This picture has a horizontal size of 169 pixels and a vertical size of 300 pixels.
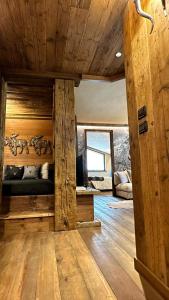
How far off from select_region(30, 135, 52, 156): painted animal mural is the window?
21.7 feet

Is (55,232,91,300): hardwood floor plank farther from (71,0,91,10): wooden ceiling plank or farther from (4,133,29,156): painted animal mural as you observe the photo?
(4,133,29,156): painted animal mural

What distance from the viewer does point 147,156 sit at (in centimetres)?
138

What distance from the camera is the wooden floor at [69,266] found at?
1.28 metres

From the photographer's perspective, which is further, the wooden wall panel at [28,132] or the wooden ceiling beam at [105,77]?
the wooden wall panel at [28,132]

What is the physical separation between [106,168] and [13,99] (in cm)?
762

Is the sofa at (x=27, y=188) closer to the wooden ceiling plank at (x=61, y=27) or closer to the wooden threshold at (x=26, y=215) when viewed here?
the wooden threshold at (x=26, y=215)

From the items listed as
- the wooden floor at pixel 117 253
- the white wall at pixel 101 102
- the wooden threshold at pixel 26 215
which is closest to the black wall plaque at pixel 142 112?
the wooden floor at pixel 117 253

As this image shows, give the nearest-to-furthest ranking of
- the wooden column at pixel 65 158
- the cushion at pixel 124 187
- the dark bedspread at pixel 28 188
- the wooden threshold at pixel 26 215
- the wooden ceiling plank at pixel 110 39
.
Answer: the wooden ceiling plank at pixel 110 39 → the wooden threshold at pixel 26 215 → the wooden column at pixel 65 158 → the dark bedspread at pixel 28 188 → the cushion at pixel 124 187

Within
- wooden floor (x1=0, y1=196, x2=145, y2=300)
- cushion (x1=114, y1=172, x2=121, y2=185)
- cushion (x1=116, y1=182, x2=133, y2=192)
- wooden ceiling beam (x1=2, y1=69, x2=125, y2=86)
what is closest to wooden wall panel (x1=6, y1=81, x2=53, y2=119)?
wooden ceiling beam (x1=2, y1=69, x2=125, y2=86)

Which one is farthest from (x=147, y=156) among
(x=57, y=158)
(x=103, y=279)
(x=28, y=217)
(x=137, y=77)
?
(x=28, y=217)

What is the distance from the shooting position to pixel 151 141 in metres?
1.33

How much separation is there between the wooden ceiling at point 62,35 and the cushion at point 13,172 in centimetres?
195

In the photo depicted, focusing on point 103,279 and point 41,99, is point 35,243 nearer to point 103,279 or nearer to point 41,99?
point 103,279

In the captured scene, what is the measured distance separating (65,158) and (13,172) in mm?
1459
